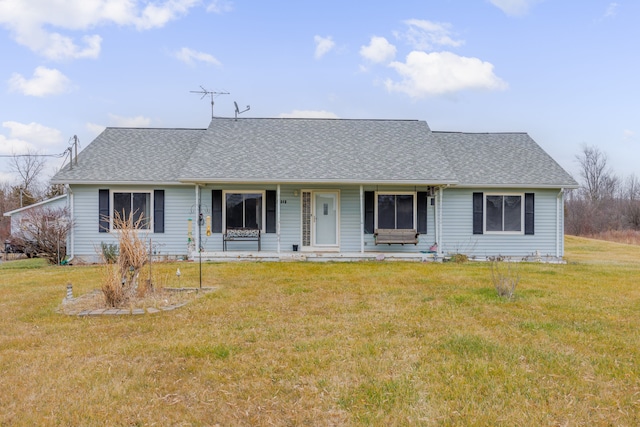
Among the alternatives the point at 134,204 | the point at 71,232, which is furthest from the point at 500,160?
the point at 71,232

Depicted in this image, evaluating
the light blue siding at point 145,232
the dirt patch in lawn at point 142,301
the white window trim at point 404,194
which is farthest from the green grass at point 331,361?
the white window trim at point 404,194

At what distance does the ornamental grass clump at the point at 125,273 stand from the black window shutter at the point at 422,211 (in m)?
8.38

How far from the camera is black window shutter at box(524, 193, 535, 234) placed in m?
12.7

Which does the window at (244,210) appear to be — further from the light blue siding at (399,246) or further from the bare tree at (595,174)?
the bare tree at (595,174)

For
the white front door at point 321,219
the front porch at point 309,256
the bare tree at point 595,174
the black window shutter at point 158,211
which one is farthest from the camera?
the bare tree at point 595,174

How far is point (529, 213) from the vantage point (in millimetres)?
12742

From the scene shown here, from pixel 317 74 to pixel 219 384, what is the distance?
50.5ft

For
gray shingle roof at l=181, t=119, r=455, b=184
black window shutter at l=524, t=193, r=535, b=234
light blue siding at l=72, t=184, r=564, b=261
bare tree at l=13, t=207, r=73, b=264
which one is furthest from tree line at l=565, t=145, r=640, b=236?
bare tree at l=13, t=207, r=73, b=264

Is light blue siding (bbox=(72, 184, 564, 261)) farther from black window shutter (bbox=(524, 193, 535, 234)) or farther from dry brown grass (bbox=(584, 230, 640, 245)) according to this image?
dry brown grass (bbox=(584, 230, 640, 245))

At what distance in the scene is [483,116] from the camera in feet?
67.6

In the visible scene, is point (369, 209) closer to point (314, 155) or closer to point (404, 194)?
point (404, 194)

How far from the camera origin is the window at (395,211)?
12727 mm

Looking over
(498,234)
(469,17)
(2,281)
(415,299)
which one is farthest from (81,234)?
(469,17)

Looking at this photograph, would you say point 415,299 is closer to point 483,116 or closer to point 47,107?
point 483,116
